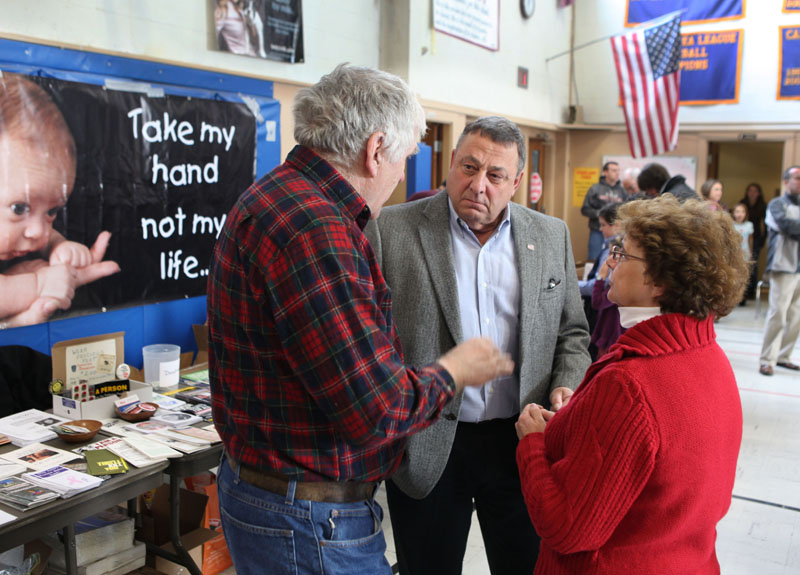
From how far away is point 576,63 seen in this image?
1126 centimetres

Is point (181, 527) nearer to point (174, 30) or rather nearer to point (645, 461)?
point (645, 461)

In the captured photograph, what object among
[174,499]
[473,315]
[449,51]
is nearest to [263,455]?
[473,315]

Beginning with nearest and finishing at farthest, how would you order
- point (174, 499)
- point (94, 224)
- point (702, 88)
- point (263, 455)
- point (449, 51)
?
point (263, 455), point (174, 499), point (94, 224), point (449, 51), point (702, 88)

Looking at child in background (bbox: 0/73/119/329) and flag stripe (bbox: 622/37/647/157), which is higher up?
flag stripe (bbox: 622/37/647/157)

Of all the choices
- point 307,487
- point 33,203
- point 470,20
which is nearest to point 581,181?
point 470,20

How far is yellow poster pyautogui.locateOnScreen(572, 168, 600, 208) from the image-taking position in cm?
1142

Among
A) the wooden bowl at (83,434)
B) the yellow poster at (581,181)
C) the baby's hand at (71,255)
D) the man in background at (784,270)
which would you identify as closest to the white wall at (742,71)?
the yellow poster at (581,181)

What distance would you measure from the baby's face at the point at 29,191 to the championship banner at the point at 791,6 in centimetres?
965

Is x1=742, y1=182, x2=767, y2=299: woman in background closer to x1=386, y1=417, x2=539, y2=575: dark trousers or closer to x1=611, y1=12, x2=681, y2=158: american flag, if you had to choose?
x1=611, y1=12, x2=681, y2=158: american flag

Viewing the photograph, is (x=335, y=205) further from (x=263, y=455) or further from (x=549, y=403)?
(x=549, y=403)

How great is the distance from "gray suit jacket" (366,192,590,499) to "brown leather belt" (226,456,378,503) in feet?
1.53

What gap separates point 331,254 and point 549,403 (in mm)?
1105

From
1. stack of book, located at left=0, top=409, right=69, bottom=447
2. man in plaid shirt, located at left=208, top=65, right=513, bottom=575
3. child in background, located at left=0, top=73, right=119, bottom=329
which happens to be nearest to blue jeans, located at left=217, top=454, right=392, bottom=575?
man in plaid shirt, located at left=208, top=65, right=513, bottom=575

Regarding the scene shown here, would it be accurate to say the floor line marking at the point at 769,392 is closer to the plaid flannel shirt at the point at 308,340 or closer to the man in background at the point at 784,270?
the man in background at the point at 784,270
